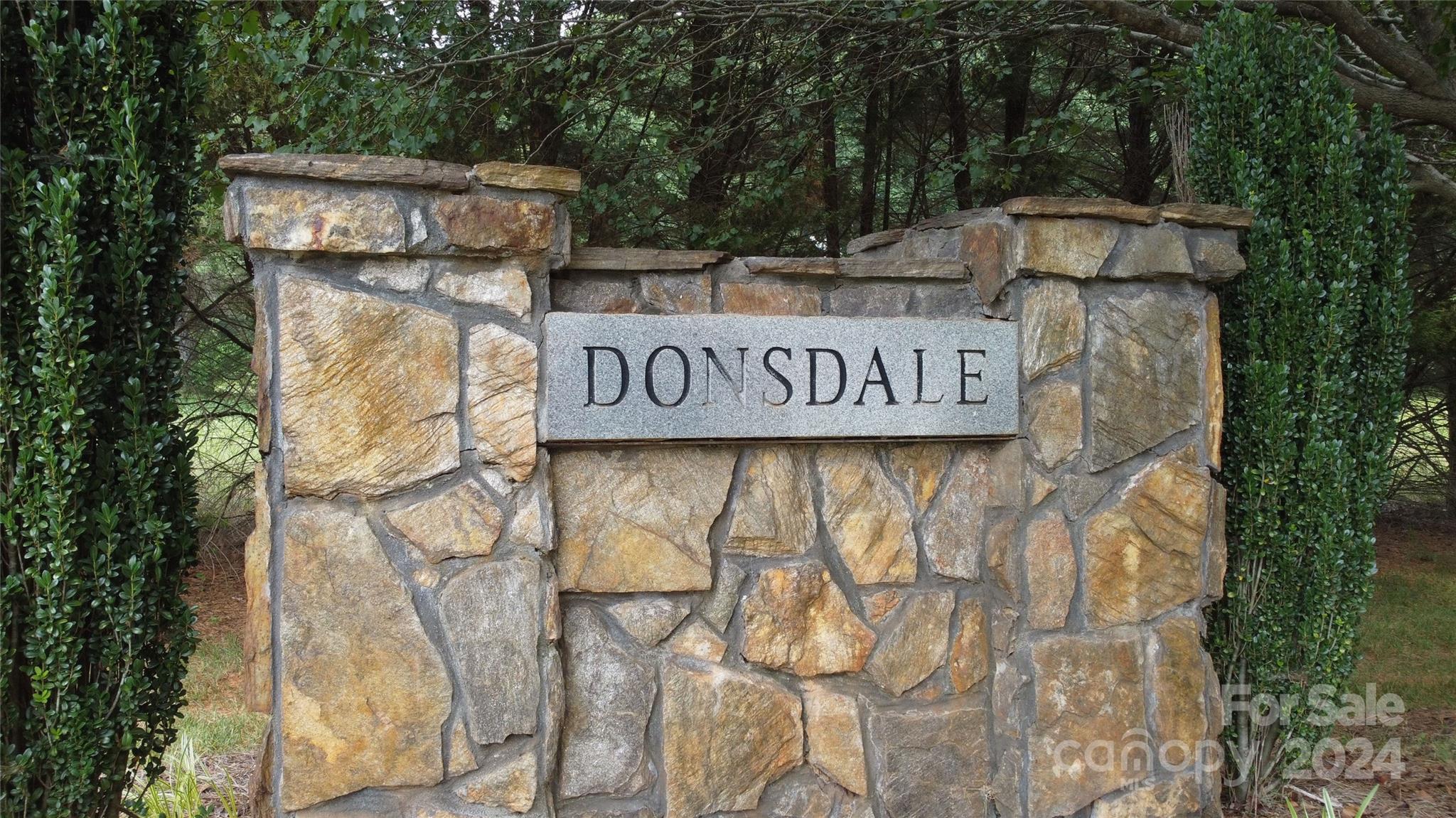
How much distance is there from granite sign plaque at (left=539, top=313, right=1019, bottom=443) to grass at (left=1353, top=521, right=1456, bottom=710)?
3078mm

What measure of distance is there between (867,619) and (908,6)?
2768 mm

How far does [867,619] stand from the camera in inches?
106

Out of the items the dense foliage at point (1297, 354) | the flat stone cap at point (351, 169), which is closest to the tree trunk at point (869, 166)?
the dense foliage at point (1297, 354)

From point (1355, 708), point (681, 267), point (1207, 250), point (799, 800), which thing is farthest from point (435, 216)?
point (1355, 708)

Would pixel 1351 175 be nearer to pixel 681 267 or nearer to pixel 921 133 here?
pixel 681 267

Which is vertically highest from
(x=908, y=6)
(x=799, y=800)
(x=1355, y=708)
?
(x=908, y=6)

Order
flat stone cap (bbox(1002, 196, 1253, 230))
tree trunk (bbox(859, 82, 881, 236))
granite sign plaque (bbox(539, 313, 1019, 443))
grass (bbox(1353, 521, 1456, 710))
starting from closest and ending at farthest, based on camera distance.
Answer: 1. granite sign plaque (bbox(539, 313, 1019, 443))
2. flat stone cap (bbox(1002, 196, 1253, 230))
3. grass (bbox(1353, 521, 1456, 710))
4. tree trunk (bbox(859, 82, 881, 236))

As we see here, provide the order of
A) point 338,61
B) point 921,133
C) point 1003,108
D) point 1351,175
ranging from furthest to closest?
point 1003,108
point 921,133
point 338,61
point 1351,175

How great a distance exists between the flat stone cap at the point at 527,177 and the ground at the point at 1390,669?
5.24 feet

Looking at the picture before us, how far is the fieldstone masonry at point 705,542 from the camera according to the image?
224cm

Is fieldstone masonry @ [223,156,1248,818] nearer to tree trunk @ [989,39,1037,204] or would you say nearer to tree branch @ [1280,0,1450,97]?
tree branch @ [1280,0,1450,97]

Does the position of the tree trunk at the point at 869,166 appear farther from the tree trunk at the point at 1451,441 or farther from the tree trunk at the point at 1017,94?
the tree trunk at the point at 1451,441

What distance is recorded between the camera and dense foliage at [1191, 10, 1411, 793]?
9.93ft

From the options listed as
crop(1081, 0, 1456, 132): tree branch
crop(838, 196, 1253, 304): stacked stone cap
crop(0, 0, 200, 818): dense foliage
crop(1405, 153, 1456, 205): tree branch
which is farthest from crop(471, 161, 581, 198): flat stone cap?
crop(1405, 153, 1456, 205): tree branch
